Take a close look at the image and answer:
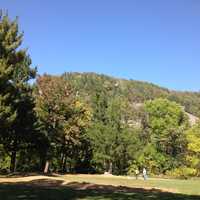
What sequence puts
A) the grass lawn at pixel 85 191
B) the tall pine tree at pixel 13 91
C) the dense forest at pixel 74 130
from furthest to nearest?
the dense forest at pixel 74 130
the tall pine tree at pixel 13 91
the grass lawn at pixel 85 191

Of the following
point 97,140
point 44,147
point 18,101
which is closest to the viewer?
point 18,101

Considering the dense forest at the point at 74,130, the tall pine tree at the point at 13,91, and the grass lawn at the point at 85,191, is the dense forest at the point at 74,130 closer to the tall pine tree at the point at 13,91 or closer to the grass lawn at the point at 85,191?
the tall pine tree at the point at 13,91

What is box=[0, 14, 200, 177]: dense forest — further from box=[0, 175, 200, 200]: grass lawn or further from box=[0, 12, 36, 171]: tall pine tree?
box=[0, 175, 200, 200]: grass lawn

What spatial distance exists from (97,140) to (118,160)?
8035mm

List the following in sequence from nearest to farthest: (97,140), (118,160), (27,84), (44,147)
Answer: (27,84), (44,147), (97,140), (118,160)

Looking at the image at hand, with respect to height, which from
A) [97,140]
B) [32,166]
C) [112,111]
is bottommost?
[32,166]

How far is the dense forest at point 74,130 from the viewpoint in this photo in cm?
4659

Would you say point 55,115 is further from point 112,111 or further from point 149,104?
point 149,104

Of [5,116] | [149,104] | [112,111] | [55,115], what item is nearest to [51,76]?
[55,115]

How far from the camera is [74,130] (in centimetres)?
5853

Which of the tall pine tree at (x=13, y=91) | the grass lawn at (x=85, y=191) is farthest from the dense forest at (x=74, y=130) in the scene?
the grass lawn at (x=85, y=191)

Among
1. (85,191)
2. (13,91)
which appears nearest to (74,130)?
(13,91)

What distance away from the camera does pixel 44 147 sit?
186ft

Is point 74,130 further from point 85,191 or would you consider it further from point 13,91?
point 85,191
